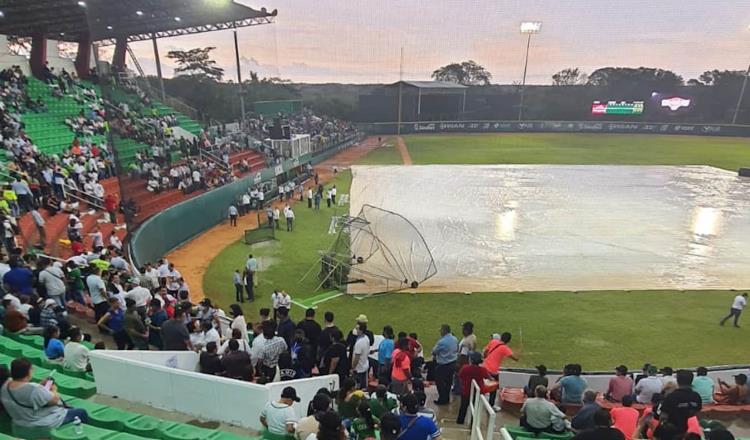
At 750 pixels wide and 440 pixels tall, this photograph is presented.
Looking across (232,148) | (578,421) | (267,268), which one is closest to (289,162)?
(232,148)

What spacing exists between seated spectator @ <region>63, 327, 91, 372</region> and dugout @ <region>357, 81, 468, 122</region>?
62151 millimetres

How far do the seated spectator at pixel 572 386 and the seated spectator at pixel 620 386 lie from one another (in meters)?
0.79

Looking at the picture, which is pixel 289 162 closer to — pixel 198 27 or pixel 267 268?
pixel 198 27

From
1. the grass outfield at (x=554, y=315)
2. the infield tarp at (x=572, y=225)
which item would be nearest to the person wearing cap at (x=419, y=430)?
the grass outfield at (x=554, y=315)

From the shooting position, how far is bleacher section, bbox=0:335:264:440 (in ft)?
15.9

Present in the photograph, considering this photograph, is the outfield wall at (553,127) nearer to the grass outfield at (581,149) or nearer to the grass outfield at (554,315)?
the grass outfield at (581,149)

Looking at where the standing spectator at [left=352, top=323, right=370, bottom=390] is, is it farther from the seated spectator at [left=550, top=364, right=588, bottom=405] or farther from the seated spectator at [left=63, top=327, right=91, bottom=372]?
the seated spectator at [left=63, top=327, right=91, bottom=372]

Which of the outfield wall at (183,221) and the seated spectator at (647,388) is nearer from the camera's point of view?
the seated spectator at (647,388)

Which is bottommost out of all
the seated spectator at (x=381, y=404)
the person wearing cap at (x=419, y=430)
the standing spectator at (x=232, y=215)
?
the standing spectator at (x=232, y=215)

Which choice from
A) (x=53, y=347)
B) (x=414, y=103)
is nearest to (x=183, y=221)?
(x=53, y=347)

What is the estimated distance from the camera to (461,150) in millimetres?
50844

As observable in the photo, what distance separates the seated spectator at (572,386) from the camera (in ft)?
25.0

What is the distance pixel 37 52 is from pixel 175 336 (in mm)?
29736

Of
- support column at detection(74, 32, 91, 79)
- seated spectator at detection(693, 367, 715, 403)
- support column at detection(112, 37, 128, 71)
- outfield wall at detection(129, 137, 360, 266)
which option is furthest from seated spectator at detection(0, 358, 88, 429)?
support column at detection(74, 32, 91, 79)
